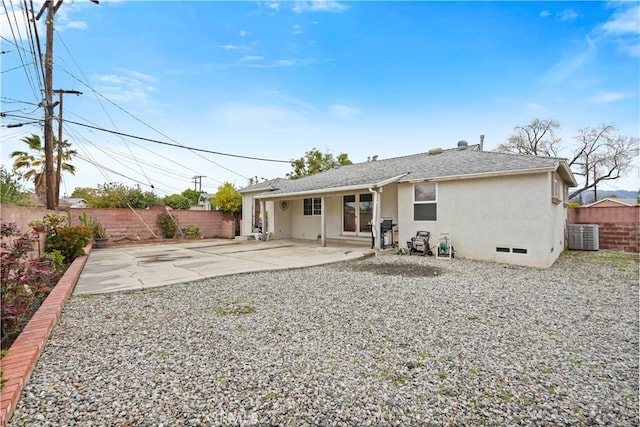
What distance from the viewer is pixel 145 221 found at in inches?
589

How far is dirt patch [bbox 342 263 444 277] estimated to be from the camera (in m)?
6.79

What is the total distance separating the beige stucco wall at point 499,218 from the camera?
774 cm

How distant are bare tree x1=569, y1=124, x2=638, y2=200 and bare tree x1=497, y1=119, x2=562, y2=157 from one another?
192 centimetres

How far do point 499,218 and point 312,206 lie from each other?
8.25 m

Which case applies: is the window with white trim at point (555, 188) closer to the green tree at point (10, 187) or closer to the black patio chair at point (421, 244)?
the black patio chair at point (421, 244)

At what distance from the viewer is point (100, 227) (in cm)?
1301

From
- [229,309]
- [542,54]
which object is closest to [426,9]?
[542,54]

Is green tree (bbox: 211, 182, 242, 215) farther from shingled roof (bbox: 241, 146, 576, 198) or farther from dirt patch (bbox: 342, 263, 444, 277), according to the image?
dirt patch (bbox: 342, 263, 444, 277)

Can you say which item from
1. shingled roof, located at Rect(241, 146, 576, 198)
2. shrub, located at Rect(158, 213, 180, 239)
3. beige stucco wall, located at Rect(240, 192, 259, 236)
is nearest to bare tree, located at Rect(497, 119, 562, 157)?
shingled roof, located at Rect(241, 146, 576, 198)

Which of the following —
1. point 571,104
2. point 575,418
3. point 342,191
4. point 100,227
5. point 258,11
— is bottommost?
point 575,418

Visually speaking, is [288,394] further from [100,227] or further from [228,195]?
[228,195]

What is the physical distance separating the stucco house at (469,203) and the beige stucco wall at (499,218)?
2 cm

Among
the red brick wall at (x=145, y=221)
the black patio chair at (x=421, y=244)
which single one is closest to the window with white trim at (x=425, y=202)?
the black patio chair at (x=421, y=244)

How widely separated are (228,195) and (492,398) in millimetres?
16845
